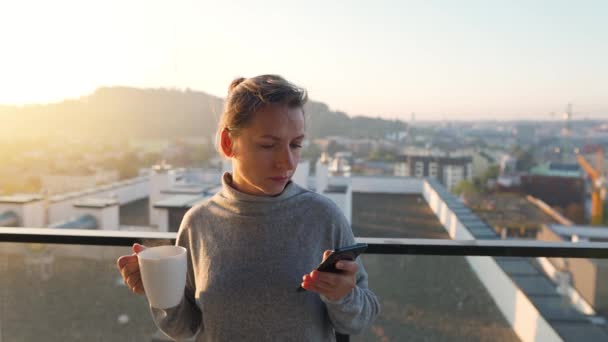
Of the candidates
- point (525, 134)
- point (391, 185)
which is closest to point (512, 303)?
point (391, 185)

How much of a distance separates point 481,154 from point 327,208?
25.8m

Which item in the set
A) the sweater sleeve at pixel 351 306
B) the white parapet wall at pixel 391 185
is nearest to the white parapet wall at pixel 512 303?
the sweater sleeve at pixel 351 306

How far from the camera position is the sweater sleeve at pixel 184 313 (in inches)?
39.9

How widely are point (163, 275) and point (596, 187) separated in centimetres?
3893

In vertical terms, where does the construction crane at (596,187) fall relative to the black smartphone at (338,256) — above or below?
below

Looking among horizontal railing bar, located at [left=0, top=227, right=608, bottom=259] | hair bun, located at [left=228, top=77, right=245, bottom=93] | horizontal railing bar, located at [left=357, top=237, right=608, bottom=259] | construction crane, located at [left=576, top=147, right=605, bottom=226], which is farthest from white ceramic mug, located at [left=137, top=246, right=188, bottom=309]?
construction crane, located at [left=576, top=147, right=605, bottom=226]

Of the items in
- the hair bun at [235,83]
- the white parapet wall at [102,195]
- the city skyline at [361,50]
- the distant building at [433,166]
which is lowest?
the white parapet wall at [102,195]

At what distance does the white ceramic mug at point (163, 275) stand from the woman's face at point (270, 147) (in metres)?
0.21

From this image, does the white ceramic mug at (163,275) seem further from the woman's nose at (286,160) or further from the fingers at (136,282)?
the woman's nose at (286,160)

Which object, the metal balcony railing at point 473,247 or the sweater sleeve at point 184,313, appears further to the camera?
the metal balcony railing at point 473,247

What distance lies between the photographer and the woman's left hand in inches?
32.1

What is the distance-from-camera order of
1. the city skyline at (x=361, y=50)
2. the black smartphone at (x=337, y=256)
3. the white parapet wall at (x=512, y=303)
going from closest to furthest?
the black smartphone at (x=337, y=256) → the white parapet wall at (x=512, y=303) → the city skyline at (x=361, y=50)

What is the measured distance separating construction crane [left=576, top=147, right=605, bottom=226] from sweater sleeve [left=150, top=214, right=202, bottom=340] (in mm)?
35148

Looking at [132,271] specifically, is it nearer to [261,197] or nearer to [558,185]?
[261,197]
